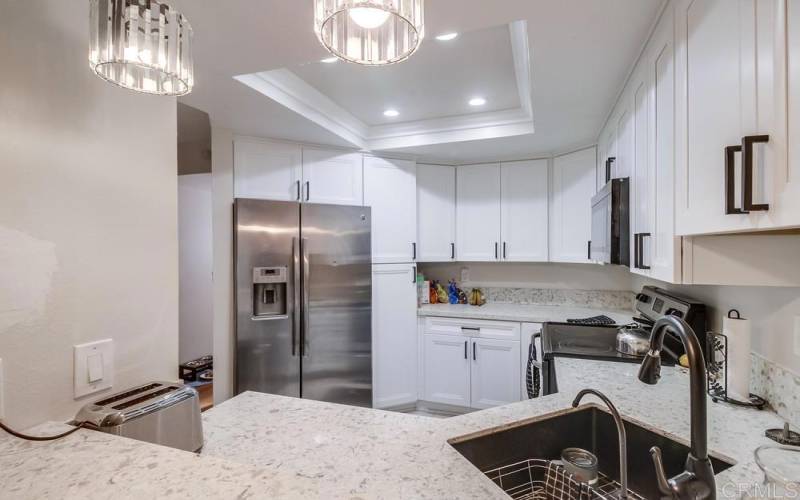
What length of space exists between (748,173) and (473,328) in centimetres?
248

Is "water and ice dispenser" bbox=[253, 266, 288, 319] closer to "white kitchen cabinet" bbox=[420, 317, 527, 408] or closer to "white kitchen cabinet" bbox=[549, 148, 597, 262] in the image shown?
"white kitchen cabinet" bbox=[420, 317, 527, 408]

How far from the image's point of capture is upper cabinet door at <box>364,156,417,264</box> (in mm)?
3113

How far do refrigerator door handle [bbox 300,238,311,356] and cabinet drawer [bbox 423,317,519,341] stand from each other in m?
1.11

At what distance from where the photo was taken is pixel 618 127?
6.61 ft

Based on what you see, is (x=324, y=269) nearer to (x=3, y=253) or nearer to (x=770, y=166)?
(x=3, y=253)

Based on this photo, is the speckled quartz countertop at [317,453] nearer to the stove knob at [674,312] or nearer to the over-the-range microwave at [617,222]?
the stove knob at [674,312]

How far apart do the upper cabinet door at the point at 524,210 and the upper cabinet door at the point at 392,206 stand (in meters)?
0.86

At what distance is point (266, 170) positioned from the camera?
2645 mm

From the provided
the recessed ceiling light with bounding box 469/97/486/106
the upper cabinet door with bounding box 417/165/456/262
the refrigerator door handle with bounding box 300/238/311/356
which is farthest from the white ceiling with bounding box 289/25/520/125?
the refrigerator door handle with bounding box 300/238/311/356

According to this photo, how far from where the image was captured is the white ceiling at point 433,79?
1.84 m

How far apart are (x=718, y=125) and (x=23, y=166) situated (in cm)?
159

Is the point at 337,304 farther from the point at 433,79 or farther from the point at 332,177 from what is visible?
the point at 433,79

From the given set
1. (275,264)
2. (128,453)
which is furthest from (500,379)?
(128,453)

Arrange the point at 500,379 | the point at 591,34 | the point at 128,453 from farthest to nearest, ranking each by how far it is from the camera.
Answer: the point at 500,379 < the point at 591,34 < the point at 128,453
